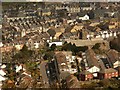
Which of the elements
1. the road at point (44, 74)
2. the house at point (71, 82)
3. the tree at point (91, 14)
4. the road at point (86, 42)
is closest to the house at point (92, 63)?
the house at point (71, 82)

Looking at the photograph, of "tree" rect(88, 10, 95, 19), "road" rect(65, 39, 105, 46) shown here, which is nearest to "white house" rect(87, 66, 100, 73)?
"road" rect(65, 39, 105, 46)

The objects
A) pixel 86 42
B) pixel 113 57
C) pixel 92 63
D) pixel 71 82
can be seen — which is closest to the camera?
pixel 71 82

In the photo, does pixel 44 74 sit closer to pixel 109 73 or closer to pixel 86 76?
pixel 86 76

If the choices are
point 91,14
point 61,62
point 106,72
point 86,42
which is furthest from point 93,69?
point 91,14

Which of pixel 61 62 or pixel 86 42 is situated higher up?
pixel 86 42

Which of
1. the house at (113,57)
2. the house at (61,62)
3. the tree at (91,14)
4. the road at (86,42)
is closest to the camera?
the house at (61,62)

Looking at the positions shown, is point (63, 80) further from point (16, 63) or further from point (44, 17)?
point (44, 17)

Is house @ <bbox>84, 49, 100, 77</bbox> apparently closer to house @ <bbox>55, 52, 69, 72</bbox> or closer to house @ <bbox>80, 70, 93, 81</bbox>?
house @ <bbox>80, 70, 93, 81</bbox>

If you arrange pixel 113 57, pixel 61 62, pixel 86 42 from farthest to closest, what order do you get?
pixel 86 42 < pixel 113 57 < pixel 61 62

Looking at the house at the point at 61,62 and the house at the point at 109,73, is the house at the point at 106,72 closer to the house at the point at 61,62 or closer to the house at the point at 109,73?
the house at the point at 109,73

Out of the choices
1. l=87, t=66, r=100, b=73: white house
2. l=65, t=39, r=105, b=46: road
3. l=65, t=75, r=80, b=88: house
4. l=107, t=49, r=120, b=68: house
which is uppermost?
l=65, t=39, r=105, b=46: road

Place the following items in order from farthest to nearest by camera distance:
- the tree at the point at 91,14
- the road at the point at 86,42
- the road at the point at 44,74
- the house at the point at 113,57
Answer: the tree at the point at 91,14
the road at the point at 86,42
the house at the point at 113,57
the road at the point at 44,74

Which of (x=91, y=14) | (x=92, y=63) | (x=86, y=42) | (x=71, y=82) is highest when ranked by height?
(x=91, y=14)
